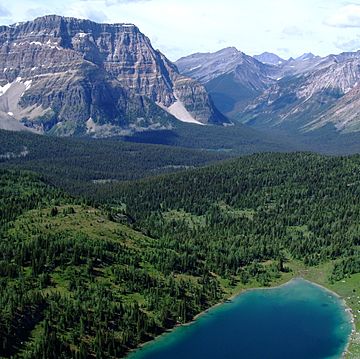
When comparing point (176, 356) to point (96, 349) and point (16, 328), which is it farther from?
point (16, 328)

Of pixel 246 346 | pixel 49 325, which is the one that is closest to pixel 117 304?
pixel 49 325

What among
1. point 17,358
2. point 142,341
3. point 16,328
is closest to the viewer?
point 17,358

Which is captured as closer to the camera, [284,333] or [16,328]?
[16,328]

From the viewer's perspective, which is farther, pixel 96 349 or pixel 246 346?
pixel 246 346

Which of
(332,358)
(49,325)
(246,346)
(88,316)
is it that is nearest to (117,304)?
(88,316)

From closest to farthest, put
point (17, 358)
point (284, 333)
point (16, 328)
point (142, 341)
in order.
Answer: point (17, 358), point (16, 328), point (142, 341), point (284, 333)

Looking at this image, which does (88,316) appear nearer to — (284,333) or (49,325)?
(49,325)

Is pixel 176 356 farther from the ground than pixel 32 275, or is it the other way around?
pixel 32 275

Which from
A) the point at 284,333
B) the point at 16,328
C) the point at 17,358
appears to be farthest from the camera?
the point at 284,333

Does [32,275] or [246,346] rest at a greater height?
[32,275]
